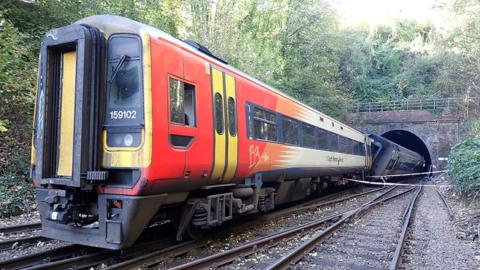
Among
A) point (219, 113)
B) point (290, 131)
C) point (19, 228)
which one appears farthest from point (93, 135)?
point (290, 131)

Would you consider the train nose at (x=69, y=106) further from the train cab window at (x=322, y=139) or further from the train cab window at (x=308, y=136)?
the train cab window at (x=322, y=139)

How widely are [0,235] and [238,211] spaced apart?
3.94 metres

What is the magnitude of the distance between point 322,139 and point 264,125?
4.72 m

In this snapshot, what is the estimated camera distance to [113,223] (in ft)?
16.0

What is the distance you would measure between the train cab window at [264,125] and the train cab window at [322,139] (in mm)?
3647

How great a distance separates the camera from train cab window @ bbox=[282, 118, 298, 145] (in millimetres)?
9430

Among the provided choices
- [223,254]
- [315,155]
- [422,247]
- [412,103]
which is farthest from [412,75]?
[223,254]

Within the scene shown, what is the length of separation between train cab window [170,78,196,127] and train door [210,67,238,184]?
Result: 56 centimetres

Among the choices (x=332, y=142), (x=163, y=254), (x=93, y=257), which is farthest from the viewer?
(x=332, y=142)

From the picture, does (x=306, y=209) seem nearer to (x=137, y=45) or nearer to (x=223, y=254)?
(x=223, y=254)

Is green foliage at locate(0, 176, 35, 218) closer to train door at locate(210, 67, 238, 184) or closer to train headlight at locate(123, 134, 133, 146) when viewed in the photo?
train door at locate(210, 67, 238, 184)

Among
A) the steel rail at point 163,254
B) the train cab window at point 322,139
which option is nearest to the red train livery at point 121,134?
the steel rail at point 163,254

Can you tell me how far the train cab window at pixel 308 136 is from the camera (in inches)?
429

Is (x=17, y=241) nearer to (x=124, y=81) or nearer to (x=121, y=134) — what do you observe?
(x=121, y=134)
